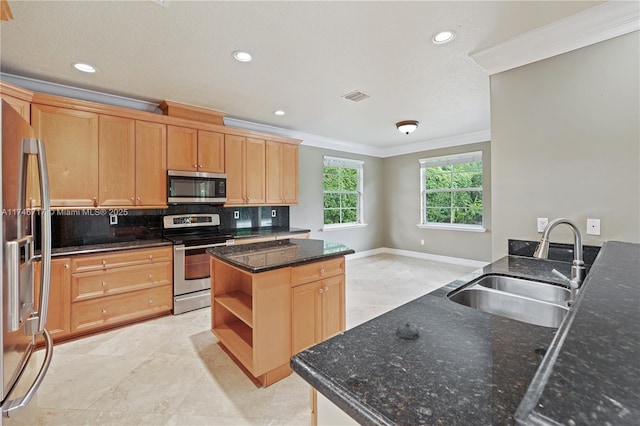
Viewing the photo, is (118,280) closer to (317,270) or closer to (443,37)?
(317,270)

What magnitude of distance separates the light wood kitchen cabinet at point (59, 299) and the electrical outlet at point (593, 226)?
4362 millimetres

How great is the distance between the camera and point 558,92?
207 cm

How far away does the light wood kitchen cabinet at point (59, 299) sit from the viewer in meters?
2.51

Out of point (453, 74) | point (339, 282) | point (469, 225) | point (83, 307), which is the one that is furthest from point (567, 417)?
point (469, 225)

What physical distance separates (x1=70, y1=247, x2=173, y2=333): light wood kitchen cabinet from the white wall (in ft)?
11.4

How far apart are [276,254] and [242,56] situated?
68.0 inches

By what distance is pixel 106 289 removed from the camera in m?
2.78

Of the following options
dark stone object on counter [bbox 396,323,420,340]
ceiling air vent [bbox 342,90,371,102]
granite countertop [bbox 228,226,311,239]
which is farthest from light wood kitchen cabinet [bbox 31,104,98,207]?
dark stone object on counter [bbox 396,323,420,340]

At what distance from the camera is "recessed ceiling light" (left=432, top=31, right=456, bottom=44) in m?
2.07

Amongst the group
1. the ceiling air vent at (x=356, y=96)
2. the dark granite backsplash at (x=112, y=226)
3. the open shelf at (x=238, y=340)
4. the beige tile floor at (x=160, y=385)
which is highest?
the ceiling air vent at (x=356, y=96)

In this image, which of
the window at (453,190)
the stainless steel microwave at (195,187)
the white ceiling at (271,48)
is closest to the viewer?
the white ceiling at (271,48)

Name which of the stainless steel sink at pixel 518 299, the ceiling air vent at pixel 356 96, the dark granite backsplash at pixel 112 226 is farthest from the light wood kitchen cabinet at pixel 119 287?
the stainless steel sink at pixel 518 299

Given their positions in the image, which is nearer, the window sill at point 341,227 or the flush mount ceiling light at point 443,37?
the flush mount ceiling light at point 443,37

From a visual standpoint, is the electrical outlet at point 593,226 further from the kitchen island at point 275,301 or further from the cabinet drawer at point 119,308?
the cabinet drawer at point 119,308
